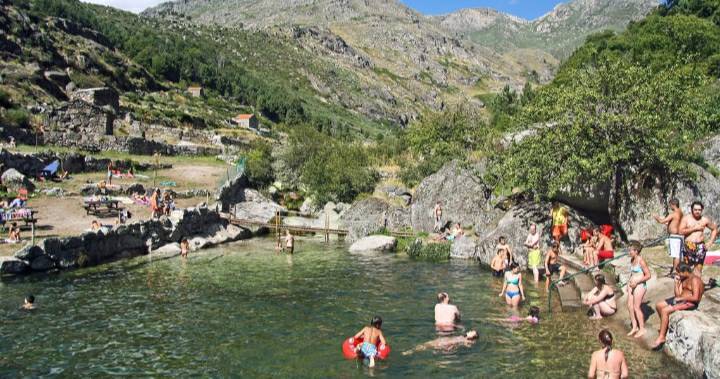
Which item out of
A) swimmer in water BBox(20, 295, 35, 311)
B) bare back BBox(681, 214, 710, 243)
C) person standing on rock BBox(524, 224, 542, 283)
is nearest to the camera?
bare back BBox(681, 214, 710, 243)

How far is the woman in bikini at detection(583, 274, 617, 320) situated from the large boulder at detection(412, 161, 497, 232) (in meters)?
14.4

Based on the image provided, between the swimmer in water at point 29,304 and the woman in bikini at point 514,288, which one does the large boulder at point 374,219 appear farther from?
the swimmer in water at point 29,304

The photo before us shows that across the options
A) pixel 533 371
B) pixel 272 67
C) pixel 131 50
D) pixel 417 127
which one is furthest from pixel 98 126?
pixel 272 67

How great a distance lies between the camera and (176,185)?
44.5 metres

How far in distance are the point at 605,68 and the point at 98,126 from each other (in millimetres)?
51412

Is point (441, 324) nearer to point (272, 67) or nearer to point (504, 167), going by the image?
point (504, 167)

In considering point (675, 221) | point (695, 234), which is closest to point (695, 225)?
point (695, 234)

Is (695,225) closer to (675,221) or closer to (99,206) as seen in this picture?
(675,221)

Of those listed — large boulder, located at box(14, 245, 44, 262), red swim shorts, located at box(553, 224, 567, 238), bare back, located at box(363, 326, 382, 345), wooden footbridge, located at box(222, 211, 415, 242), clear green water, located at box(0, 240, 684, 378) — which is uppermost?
red swim shorts, located at box(553, 224, 567, 238)

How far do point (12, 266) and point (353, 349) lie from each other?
17.8 meters

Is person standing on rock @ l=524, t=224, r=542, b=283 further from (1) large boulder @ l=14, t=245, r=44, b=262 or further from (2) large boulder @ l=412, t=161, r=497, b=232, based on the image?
(1) large boulder @ l=14, t=245, r=44, b=262

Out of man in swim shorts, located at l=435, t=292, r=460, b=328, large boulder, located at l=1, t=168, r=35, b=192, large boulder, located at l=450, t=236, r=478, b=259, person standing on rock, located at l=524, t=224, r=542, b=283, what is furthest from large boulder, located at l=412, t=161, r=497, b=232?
large boulder, located at l=1, t=168, r=35, b=192

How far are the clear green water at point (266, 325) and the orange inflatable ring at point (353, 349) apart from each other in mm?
255

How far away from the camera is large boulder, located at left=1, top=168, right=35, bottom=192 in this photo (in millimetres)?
34509
